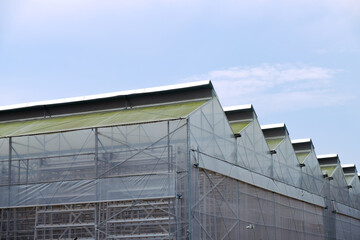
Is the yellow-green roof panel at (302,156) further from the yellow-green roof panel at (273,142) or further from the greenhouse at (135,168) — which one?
the greenhouse at (135,168)

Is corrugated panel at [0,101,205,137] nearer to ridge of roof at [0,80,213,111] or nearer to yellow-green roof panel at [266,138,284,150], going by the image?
ridge of roof at [0,80,213,111]

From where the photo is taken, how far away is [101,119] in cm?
3338

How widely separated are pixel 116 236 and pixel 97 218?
1.38 meters

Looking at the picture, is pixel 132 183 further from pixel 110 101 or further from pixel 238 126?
pixel 238 126

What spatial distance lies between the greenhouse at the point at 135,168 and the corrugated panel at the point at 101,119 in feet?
0.30

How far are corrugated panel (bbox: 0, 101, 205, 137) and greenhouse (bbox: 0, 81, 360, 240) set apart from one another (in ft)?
0.30

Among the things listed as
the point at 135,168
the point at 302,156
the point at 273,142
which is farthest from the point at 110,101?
the point at 302,156

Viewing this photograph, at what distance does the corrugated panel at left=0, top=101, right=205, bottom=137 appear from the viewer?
31.4m

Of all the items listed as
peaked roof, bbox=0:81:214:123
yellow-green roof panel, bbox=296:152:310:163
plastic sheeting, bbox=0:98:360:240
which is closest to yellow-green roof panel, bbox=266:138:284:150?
yellow-green roof panel, bbox=296:152:310:163

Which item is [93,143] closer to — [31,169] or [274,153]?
[31,169]

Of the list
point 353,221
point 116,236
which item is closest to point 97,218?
point 116,236

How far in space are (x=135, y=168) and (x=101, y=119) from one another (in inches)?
184

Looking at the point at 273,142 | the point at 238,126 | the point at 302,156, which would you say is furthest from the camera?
the point at 302,156

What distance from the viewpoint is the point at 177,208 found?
28.5 meters
